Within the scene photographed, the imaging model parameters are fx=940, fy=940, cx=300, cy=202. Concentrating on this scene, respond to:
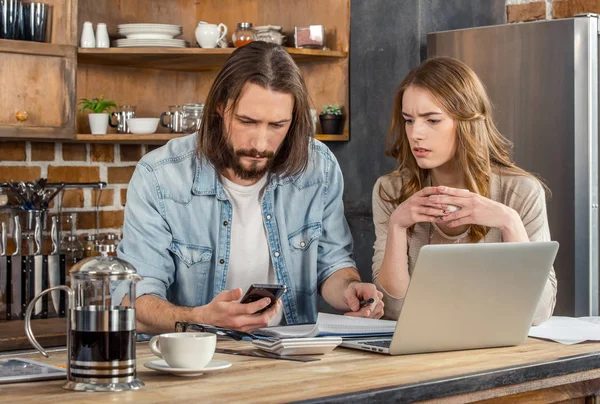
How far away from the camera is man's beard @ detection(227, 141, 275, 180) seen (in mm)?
2361

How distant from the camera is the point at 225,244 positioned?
2.41 metres

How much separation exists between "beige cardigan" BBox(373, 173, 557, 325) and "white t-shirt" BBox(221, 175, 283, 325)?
315 millimetres

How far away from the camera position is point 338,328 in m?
2.01

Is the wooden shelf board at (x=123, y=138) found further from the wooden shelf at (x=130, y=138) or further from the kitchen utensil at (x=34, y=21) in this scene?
the kitchen utensil at (x=34, y=21)

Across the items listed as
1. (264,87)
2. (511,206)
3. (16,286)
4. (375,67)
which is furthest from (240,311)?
(375,67)

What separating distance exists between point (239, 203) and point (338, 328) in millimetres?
574

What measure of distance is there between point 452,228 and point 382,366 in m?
0.88

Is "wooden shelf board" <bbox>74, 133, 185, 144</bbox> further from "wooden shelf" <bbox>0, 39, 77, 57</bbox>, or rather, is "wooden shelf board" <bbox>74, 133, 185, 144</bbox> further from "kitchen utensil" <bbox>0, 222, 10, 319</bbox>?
"kitchen utensil" <bbox>0, 222, 10, 319</bbox>

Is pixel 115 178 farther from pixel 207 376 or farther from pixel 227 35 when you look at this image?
pixel 207 376

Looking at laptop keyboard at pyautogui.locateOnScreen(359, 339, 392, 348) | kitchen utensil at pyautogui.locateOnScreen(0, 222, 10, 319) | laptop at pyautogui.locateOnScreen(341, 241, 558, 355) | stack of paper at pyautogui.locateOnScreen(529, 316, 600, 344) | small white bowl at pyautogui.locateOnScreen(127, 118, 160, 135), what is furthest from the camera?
small white bowl at pyautogui.locateOnScreen(127, 118, 160, 135)

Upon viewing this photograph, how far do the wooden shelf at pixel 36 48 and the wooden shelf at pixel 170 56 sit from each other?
0.08 metres

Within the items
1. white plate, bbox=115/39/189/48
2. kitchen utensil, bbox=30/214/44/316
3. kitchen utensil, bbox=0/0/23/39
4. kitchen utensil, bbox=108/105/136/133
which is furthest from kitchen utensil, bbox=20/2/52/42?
kitchen utensil, bbox=30/214/44/316

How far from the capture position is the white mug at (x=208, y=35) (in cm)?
364

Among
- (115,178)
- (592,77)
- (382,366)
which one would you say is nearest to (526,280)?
(382,366)
